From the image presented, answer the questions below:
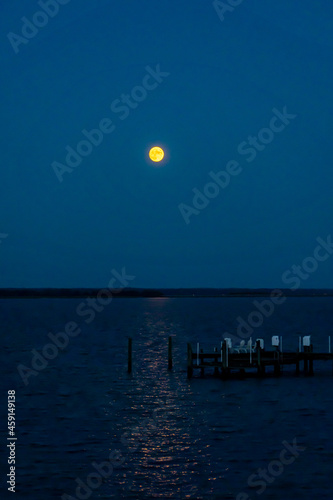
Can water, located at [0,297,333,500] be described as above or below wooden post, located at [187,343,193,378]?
below

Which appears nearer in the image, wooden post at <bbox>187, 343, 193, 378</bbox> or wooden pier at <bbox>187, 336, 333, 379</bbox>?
wooden pier at <bbox>187, 336, 333, 379</bbox>

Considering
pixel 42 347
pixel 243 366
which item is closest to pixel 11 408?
pixel 243 366

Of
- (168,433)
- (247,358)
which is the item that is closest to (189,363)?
(247,358)

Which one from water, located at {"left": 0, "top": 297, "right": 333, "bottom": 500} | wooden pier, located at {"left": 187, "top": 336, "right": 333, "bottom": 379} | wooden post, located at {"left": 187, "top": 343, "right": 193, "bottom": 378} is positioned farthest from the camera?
wooden post, located at {"left": 187, "top": 343, "right": 193, "bottom": 378}

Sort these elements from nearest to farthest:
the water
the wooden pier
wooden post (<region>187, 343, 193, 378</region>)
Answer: the water → the wooden pier → wooden post (<region>187, 343, 193, 378</region>)

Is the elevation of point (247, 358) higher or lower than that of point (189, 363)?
higher

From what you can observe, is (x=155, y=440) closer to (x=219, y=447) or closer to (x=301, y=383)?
(x=219, y=447)

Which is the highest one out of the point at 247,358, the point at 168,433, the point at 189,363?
the point at 247,358

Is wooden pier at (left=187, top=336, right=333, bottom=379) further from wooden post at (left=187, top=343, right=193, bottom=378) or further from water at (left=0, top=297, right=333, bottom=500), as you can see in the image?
water at (left=0, top=297, right=333, bottom=500)

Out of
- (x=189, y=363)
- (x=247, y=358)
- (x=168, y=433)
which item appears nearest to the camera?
(x=168, y=433)

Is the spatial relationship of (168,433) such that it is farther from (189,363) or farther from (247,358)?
(247,358)

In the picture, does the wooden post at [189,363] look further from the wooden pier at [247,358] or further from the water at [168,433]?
the water at [168,433]

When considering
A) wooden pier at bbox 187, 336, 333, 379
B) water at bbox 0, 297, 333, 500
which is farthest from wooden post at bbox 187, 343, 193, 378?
water at bbox 0, 297, 333, 500

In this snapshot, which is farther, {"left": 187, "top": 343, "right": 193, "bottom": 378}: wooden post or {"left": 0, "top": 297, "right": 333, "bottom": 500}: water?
{"left": 187, "top": 343, "right": 193, "bottom": 378}: wooden post
